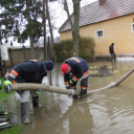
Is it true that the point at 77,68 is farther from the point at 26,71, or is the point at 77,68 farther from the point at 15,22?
the point at 15,22

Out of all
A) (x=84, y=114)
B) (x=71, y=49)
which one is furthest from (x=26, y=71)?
(x=71, y=49)

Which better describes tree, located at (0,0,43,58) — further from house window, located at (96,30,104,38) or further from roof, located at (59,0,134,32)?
house window, located at (96,30,104,38)

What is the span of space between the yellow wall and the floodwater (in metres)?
10.9

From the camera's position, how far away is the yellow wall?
47.8ft

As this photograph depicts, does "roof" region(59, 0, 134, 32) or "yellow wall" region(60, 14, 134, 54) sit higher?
A: "roof" region(59, 0, 134, 32)

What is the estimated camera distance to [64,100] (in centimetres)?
449

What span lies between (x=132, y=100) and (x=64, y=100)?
5.87ft

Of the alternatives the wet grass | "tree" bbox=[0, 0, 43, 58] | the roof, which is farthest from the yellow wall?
the wet grass

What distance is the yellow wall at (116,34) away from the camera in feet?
47.8

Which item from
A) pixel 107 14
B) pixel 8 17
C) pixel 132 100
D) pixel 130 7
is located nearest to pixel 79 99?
pixel 132 100

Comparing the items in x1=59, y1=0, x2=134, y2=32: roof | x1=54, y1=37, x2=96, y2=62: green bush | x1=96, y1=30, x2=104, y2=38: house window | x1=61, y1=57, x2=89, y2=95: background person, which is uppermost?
x1=59, y1=0, x2=134, y2=32: roof

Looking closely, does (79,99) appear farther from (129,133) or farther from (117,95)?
(129,133)

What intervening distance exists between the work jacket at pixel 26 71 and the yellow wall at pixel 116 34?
511 inches

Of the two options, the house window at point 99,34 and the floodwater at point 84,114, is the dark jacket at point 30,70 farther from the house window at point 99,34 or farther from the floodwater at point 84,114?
the house window at point 99,34
